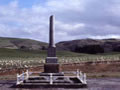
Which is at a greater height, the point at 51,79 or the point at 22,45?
the point at 22,45

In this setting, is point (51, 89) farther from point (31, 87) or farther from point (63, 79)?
point (63, 79)

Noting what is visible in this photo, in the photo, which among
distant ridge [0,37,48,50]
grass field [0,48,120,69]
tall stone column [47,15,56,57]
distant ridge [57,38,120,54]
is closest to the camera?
tall stone column [47,15,56,57]

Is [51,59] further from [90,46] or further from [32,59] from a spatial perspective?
[90,46]

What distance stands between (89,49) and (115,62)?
188ft

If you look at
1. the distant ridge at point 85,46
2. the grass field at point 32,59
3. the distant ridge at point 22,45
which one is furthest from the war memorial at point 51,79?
the distant ridge at point 22,45

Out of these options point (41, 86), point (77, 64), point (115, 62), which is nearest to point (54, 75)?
point (41, 86)

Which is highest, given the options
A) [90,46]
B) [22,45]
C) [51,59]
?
[22,45]

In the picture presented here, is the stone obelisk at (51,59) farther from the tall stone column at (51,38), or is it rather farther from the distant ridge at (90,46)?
the distant ridge at (90,46)

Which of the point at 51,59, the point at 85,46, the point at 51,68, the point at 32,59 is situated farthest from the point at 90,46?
the point at 51,68

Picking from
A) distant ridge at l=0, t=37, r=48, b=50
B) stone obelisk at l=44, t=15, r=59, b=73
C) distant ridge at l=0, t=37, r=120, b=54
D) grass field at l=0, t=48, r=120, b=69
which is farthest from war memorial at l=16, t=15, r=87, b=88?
distant ridge at l=0, t=37, r=48, b=50

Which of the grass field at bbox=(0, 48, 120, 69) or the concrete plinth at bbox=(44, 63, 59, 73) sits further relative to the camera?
the grass field at bbox=(0, 48, 120, 69)

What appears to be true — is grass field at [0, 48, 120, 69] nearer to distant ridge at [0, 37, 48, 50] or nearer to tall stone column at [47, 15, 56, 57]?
tall stone column at [47, 15, 56, 57]

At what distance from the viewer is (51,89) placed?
18.2 m

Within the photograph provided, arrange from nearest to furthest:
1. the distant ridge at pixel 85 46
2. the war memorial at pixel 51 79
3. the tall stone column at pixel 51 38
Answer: the war memorial at pixel 51 79 < the tall stone column at pixel 51 38 < the distant ridge at pixel 85 46
